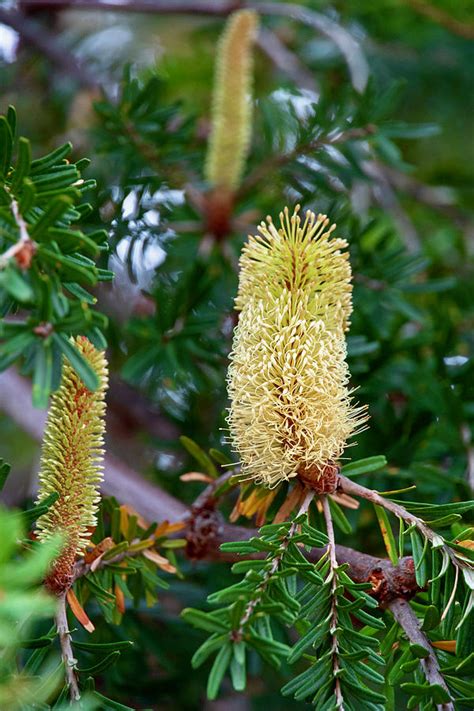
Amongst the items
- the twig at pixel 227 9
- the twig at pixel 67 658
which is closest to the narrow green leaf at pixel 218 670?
the twig at pixel 67 658

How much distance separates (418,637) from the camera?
0.46m

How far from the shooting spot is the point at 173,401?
1048 mm

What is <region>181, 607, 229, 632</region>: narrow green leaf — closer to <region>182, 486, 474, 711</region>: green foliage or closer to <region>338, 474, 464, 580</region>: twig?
<region>182, 486, 474, 711</region>: green foliage

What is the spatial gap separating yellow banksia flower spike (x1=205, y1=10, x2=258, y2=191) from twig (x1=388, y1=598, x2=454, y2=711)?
586 millimetres

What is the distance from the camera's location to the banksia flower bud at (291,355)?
0.47 meters

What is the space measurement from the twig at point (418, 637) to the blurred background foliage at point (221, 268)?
18 cm

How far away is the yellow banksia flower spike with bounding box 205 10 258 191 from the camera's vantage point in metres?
0.90

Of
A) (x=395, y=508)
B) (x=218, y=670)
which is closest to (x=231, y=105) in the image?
(x=395, y=508)

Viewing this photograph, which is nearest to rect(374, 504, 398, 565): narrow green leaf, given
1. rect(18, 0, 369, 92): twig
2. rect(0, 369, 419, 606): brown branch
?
rect(0, 369, 419, 606): brown branch

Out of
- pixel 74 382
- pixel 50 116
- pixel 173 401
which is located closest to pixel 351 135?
pixel 173 401

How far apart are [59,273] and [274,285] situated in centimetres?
14

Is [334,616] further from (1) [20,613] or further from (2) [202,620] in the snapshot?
(1) [20,613]

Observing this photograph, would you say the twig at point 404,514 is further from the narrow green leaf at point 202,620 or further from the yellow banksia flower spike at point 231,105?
the yellow banksia flower spike at point 231,105

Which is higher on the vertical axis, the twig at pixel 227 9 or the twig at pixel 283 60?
the twig at pixel 283 60
